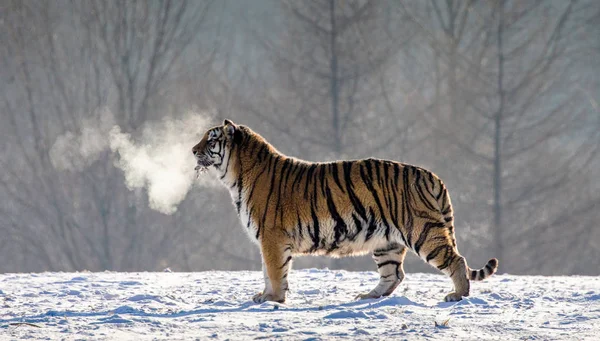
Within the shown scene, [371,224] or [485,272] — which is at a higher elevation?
[371,224]

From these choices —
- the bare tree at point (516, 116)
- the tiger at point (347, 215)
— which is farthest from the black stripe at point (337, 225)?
the bare tree at point (516, 116)

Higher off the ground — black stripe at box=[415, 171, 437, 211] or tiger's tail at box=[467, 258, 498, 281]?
black stripe at box=[415, 171, 437, 211]

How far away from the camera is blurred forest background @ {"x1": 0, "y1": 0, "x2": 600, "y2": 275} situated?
19656mm

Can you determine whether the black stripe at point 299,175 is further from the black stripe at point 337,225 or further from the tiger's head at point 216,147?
the tiger's head at point 216,147

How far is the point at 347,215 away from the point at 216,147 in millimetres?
1466

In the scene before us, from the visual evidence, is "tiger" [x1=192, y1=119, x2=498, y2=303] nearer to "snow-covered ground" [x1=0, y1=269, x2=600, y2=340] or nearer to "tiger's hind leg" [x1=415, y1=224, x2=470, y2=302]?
"tiger's hind leg" [x1=415, y1=224, x2=470, y2=302]

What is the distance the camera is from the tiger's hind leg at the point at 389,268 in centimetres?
832

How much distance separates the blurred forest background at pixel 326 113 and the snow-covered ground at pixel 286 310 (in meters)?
9.37

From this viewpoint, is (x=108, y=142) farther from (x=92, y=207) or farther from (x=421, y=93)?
(x=421, y=93)

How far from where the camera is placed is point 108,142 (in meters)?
20.2

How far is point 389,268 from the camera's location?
8.32 m

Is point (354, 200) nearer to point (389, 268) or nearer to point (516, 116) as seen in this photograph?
point (389, 268)

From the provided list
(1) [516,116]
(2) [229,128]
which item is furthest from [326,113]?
(2) [229,128]

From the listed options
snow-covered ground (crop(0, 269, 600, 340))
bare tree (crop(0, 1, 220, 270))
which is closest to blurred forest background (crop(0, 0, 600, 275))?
bare tree (crop(0, 1, 220, 270))
